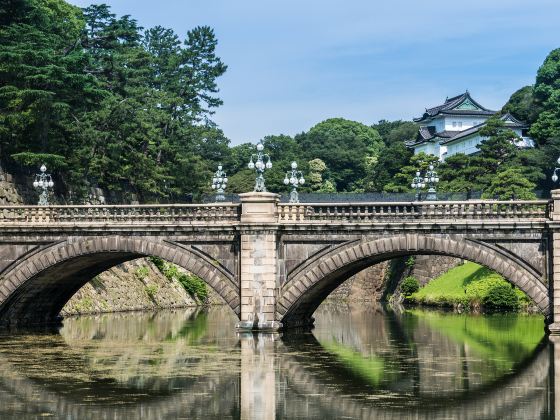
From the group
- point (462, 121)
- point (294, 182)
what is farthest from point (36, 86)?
point (462, 121)

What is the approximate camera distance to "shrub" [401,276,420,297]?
281ft

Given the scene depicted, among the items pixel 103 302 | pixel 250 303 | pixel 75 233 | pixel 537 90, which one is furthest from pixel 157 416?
pixel 537 90

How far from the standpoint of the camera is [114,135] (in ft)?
259

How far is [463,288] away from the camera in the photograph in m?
77.8

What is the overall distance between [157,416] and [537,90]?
275ft

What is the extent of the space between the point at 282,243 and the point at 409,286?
37636 mm

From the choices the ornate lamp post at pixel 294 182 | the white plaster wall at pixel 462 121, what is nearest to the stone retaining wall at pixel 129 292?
the ornate lamp post at pixel 294 182

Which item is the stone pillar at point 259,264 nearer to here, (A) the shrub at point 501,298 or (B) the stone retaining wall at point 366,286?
(A) the shrub at point 501,298

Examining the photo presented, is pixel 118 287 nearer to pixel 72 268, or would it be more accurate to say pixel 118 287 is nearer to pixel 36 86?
pixel 36 86

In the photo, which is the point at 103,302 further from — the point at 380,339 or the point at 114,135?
the point at 380,339

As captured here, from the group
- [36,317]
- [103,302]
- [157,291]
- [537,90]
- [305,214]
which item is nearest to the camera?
[305,214]

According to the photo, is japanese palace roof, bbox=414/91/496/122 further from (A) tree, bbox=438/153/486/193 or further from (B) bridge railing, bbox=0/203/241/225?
(B) bridge railing, bbox=0/203/241/225

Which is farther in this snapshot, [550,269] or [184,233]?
[184,233]

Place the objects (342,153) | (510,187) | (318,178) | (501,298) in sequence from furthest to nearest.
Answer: (342,153)
(318,178)
(510,187)
(501,298)
